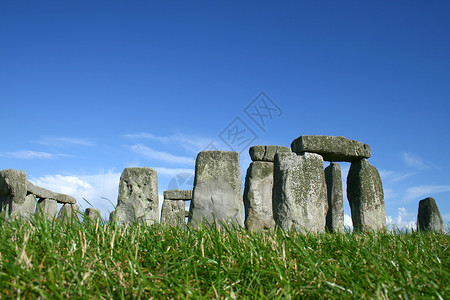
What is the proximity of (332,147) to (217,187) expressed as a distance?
2.63 meters

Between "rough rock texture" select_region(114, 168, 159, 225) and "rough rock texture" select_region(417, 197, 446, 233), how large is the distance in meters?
8.29

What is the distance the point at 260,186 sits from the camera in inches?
476

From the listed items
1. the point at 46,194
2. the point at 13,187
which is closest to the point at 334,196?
the point at 13,187

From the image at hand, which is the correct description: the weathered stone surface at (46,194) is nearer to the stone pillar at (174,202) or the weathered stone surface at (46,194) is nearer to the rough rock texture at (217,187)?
the stone pillar at (174,202)

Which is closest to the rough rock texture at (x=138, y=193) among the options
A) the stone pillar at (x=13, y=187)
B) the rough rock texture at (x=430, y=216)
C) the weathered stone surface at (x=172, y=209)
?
the stone pillar at (x=13, y=187)

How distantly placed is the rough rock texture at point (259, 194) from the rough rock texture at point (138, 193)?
320cm

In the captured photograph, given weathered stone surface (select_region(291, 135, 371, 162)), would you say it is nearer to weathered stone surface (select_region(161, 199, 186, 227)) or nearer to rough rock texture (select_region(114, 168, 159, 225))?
rough rock texture (select_region(114, 168, 159, 225))

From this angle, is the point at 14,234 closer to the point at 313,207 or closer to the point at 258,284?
the point at 258,284

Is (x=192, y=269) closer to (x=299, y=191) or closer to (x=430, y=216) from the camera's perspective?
(x=299, y=191)

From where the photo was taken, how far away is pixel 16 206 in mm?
11773

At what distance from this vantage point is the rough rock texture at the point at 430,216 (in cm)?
1202

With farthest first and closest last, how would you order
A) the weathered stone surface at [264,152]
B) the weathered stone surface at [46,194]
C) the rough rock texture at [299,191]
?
the weathered stone surface at [46,194] < the weathered stone surface at [264,152] < the rough rock texture at [299,191]

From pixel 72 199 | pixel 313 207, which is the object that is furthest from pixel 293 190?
pixel 72 199

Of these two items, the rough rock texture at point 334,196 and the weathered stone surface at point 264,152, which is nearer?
the rough rock texture at point 334,196
